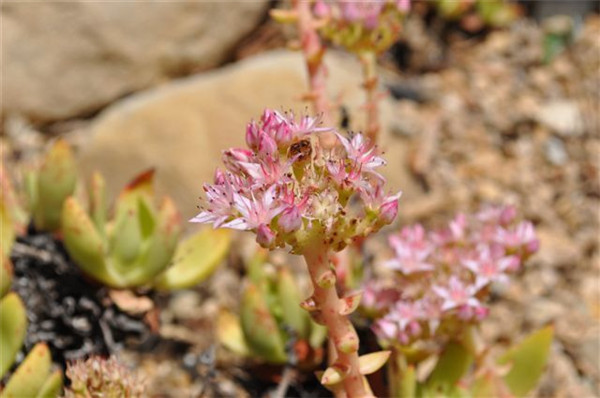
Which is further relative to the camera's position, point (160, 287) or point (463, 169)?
point (463, 169)

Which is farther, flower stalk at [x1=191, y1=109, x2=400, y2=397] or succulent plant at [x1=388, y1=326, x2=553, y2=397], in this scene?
succulent plant at [x1=388, y1=326, x2=553, y2=397]

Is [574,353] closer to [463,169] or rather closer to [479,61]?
[463,169]

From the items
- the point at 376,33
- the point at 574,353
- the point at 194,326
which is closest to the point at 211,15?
the point at 194,326

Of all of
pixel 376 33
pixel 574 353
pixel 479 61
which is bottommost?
pixel 574 353

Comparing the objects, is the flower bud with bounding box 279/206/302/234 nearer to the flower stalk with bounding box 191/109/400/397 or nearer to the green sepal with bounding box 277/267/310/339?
the flower stalk with bounding box 191/109/400/397

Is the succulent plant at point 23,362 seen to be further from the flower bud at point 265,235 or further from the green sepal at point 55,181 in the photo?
the flower bud at point 265,235

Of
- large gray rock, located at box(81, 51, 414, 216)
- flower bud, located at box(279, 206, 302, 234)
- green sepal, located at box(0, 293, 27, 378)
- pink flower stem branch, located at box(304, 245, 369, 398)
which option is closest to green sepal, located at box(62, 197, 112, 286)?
green sepal, located at box(0, 293, 27, 378)
